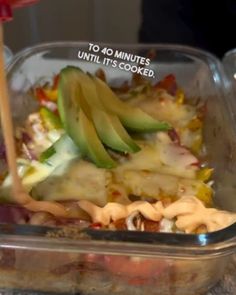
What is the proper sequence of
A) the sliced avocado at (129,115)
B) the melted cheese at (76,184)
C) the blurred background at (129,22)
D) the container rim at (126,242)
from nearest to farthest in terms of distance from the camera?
the container rim at (126,242) → the melted cheese at (76,184) → the sliced avocado at (129,115) → the blurred background at (129,22)

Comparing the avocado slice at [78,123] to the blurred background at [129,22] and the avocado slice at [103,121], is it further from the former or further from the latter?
the blurred background at [129,22]

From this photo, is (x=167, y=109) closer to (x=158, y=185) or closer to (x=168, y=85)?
(x=168, y=85)

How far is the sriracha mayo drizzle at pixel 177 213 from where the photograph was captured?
2.15ft

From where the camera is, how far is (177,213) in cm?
67

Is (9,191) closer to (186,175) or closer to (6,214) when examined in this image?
(6,214)

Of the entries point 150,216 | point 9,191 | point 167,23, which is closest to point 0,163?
point 9,191

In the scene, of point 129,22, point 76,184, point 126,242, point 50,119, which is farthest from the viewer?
point 129,22

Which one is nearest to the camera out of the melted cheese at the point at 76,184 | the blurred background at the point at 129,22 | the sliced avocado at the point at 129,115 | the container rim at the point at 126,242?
the container rim at the point at 126,242

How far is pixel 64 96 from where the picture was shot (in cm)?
84

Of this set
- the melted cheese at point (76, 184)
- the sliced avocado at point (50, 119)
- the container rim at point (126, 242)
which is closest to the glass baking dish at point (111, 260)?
the container rim at point (126, 242)

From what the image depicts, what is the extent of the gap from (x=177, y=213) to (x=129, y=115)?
211 mm

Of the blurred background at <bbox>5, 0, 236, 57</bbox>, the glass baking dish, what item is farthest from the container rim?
the blurred background at <bbox>5, 0, 236, 57</bbox>

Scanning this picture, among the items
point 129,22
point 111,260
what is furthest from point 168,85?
point 111,260

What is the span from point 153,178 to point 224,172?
9 cm
